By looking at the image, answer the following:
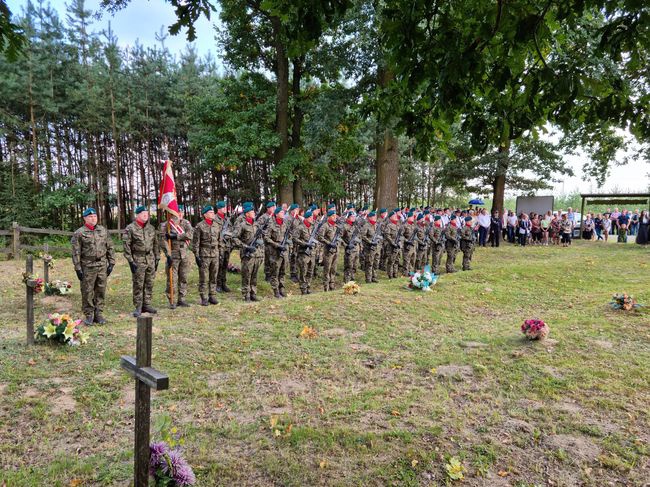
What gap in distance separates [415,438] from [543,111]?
3381 millimetres

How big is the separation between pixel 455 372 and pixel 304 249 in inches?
252

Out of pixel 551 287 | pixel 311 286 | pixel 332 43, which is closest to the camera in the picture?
pixel 551 287

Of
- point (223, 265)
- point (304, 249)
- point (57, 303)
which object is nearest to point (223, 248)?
point (223, 265)

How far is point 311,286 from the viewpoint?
1278 cm

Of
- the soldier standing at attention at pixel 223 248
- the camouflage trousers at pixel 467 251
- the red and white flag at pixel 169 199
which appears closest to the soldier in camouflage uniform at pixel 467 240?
the camouflage trousers at pixel 467 251

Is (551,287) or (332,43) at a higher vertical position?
(332,43)

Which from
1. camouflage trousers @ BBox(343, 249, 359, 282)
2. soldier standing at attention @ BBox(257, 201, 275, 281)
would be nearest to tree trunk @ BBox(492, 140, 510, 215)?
camouflage trousers @ BBox(343, 249, 359, 282)

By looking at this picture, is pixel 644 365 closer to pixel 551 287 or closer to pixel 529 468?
pixel 529 468

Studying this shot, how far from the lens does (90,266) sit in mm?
8133

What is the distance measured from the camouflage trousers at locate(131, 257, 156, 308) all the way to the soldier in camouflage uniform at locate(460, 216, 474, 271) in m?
10.4

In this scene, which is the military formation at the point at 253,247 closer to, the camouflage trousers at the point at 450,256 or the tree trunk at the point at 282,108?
the camouflage trousers at the point at 450,256

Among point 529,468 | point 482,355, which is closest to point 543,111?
point 529,468

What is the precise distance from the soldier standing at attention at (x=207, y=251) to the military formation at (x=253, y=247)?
0.07ft

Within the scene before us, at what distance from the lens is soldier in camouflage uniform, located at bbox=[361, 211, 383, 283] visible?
13266 mm
